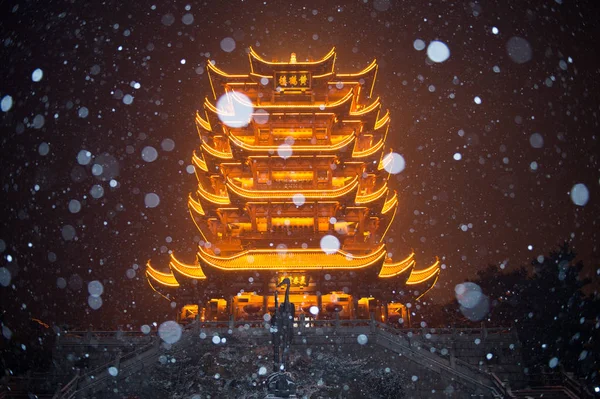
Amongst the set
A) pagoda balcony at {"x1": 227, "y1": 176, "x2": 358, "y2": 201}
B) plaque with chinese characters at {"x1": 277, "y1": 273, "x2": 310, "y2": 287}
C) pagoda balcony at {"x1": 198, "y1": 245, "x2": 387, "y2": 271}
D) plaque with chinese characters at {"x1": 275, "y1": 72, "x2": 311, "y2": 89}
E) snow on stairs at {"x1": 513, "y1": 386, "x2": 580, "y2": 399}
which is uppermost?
plaque with chinese characters at {"x1": 275, "y1": 72, "x2": 311, "y2": 89}

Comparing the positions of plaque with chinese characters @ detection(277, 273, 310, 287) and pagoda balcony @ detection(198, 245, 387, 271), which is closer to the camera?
pagoda balcony @ detection(198, 245, 387, 271)

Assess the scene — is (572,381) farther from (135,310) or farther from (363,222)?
(135,310)

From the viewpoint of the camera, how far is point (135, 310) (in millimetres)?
33312

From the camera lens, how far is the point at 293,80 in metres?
28.2

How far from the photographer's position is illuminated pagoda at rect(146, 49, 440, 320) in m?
23.3

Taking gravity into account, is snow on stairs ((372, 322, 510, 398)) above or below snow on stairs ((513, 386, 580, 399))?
above

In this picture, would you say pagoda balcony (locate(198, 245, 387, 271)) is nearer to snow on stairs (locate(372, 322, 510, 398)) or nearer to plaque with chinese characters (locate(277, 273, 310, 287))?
plaque with chinese characters (locate(277, 273, 310, 287))

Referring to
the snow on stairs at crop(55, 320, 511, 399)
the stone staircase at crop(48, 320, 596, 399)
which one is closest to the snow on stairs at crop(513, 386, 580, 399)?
the stone staircase at crop(48, 320, 596, 399)

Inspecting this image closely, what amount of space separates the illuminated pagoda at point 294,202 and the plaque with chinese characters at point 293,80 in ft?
0.18

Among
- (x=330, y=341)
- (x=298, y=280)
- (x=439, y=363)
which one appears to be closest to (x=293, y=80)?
(x=298, y=280)

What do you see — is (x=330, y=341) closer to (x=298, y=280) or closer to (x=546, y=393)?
(x=298, y=280)

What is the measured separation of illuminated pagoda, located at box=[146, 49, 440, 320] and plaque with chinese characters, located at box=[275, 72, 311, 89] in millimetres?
55

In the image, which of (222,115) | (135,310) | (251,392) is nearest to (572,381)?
(251,392)

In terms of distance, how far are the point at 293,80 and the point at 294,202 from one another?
7.33m
